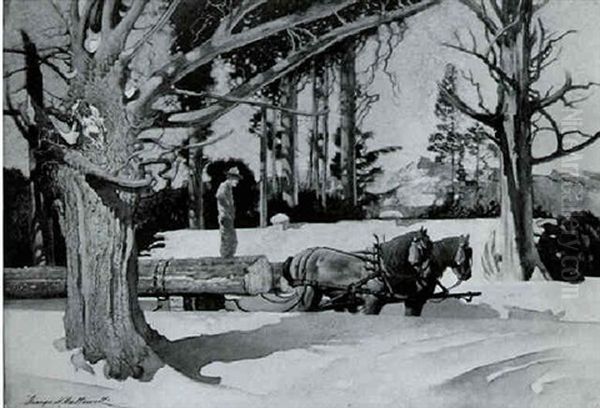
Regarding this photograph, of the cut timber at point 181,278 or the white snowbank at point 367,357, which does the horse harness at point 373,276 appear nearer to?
the white snowbank at point 367,357

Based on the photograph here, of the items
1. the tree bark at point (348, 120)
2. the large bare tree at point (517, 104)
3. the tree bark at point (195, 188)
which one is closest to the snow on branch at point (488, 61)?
the large bare tree at point (517, 104)

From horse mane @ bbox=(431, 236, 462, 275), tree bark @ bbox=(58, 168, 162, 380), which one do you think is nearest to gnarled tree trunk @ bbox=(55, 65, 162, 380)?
tree bark @ bbox=(58, 168, 162, 380)

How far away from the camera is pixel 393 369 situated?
8.16 ft

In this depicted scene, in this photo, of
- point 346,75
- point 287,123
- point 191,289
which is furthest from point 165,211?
point 346,75

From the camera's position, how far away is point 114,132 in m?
2.70

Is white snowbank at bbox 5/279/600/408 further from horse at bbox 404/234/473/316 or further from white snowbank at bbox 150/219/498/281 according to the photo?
white snowbank at bbox 150/219/498/281

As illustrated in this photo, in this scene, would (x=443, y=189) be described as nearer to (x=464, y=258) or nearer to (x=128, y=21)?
(x=464, y=258)

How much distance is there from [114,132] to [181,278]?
442 mm

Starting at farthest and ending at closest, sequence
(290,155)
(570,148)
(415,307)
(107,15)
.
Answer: (107,15), (290,155), (415,307), (570,148)

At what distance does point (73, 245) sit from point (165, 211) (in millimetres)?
292

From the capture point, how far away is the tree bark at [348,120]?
254 centimetres

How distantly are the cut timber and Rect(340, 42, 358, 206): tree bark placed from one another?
0.97 feet

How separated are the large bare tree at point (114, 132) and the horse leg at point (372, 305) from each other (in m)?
0.58
